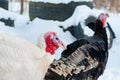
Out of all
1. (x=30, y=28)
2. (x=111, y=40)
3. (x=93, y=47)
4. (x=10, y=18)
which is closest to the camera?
(x=93, y=47)

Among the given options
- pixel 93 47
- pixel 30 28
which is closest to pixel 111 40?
pixel 30 28

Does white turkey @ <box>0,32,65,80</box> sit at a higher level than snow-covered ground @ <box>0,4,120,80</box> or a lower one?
higher

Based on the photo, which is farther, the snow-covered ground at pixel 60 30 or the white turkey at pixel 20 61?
the snow-covered ground at pixel 60 30

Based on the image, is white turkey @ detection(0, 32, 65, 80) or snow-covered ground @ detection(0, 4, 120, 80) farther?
snow-covered ground @ detection(0, 4, 120, 80)

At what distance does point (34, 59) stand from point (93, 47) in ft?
2.86

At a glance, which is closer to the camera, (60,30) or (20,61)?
(20,61)

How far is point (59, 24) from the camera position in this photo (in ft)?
40.7

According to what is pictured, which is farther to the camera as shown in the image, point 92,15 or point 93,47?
point 92,15

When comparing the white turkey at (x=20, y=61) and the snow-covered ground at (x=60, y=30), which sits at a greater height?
the white turkey at (x=20, y=61)

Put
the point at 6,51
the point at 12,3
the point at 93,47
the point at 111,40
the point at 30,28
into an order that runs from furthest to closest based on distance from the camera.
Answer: the point at 12,3 → the point at 30,28 → the point at 111,40 → the point at 93,47 → the point at 6,51

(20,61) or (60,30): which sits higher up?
(20,61)

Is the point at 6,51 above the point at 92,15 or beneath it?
above

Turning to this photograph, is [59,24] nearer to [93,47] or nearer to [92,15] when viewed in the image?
[92,15]

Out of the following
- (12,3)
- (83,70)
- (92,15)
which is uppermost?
(83,70)
